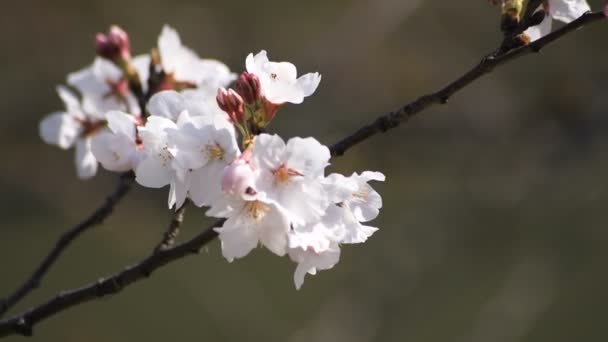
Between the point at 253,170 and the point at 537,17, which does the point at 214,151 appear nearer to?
the point at 253,170

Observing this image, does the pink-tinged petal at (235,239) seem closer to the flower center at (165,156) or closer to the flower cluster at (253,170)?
the flower cluster at (253,170)

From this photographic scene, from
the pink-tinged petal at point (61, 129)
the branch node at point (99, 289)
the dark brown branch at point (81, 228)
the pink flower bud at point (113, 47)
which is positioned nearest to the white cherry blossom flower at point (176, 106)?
the branch node at point (99, 289)

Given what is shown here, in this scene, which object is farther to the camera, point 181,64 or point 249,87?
point 181,64

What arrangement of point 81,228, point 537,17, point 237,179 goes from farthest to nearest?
1. point 81,228
2. point 537,17
3. point 237,179

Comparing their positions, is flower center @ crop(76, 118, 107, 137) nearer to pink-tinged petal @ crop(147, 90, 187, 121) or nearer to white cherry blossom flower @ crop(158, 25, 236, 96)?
white cherry blossom flower @ crop(158, 25, 236, 96)

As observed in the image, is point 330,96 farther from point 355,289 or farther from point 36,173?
point 36,173

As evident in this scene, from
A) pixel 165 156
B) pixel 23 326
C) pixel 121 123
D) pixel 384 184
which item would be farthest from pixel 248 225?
pixel 384 184

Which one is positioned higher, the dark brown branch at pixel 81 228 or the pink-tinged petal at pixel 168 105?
the pink-tinged petal at pixel 168 105
